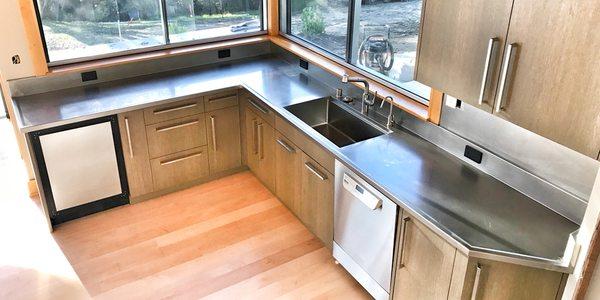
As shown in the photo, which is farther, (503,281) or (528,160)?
(528,160)

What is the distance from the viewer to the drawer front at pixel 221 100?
3.93 metres

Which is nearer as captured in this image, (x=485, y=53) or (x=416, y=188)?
(x=485, y=53)

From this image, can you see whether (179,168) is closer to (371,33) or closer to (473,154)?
(371,33)

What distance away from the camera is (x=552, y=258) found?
2045 millimetres

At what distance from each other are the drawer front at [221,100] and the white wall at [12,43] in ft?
4.18

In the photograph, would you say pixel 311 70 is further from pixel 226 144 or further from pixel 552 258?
pixel 552 258

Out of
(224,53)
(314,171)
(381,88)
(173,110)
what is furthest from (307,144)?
(224,53)

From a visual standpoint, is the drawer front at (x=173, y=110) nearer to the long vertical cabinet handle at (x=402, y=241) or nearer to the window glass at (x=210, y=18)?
the window glass at (x=210, y=18)

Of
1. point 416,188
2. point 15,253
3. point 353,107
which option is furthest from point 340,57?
point 15,253

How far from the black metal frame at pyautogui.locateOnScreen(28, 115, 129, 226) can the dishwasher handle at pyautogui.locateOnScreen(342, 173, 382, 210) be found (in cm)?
177

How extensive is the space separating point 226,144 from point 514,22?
105 inches

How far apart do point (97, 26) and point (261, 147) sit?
1608 mm

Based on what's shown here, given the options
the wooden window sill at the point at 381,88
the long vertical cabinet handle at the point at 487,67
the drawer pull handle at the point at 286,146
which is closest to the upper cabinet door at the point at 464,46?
the long vertical cabinet handle at the point at 487,67

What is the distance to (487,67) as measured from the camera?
2084 mm
